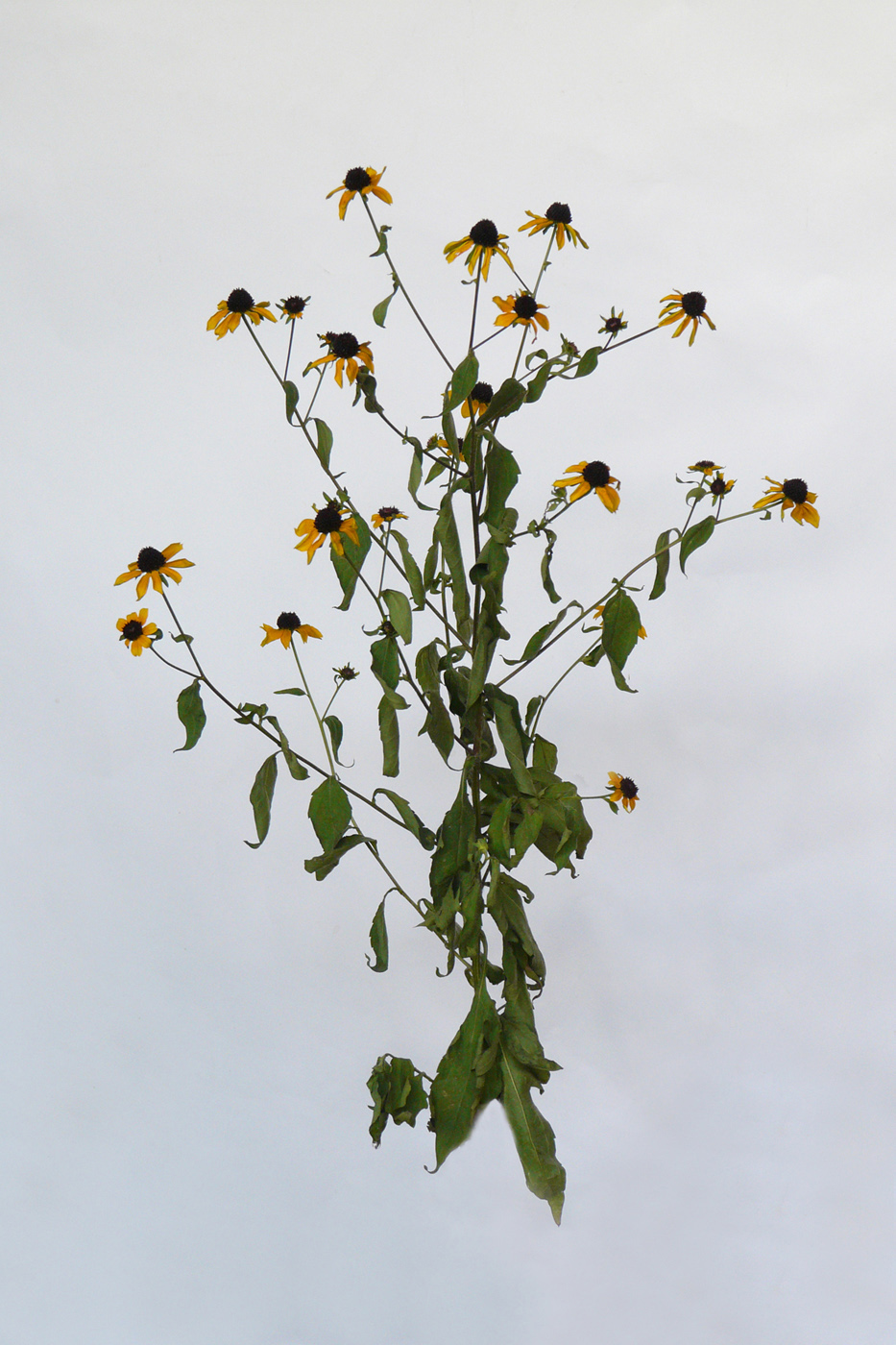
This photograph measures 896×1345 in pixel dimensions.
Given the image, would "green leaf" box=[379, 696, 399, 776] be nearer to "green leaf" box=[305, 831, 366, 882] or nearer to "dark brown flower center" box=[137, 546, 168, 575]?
"green leaf" box=[305, 831, 366, 882]

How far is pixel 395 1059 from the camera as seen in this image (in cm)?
158

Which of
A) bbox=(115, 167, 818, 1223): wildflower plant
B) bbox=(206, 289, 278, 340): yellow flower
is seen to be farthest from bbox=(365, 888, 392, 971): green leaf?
bbox=(206, 289, 278, 340): yellow flower

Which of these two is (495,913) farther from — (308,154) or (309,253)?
(308,154)

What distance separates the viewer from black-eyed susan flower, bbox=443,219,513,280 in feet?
4.25

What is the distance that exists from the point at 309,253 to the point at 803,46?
83 centimetres

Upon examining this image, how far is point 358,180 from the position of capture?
1.32 metres

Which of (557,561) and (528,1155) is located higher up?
(557,561)

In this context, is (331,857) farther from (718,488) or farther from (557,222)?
(557,222)

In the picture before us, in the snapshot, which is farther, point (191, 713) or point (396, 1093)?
point (396, 1093)

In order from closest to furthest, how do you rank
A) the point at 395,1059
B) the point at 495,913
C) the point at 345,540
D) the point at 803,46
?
1. the point at 345,540
2. the point at 495,913
3. the point at 395,1059
4. the point at 803,46

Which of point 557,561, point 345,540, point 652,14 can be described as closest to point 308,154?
point 652,14

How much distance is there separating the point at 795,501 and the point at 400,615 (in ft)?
1.43

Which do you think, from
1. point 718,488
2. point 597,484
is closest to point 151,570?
point 597,484

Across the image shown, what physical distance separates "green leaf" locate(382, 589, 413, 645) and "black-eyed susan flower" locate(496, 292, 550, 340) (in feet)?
1.06
